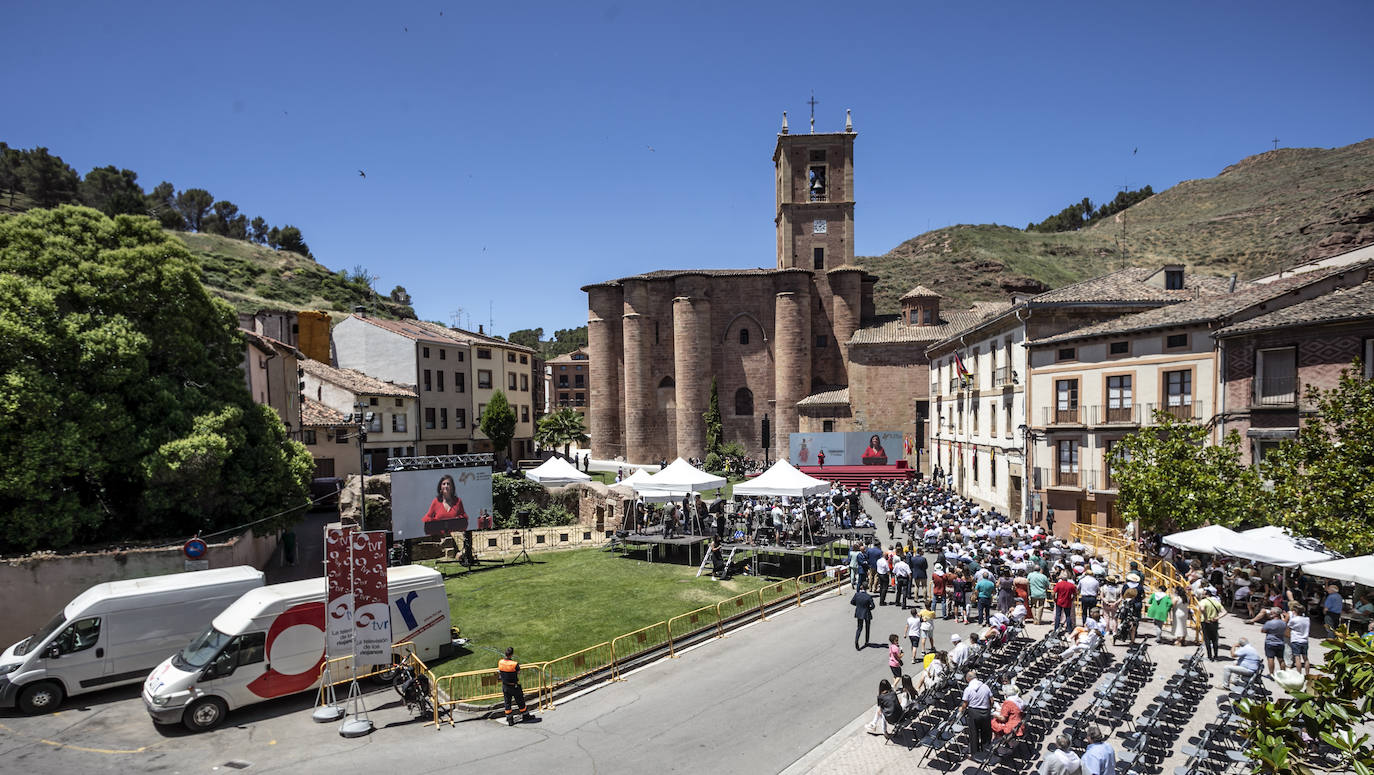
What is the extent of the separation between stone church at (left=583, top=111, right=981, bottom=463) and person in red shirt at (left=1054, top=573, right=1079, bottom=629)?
40183 mm

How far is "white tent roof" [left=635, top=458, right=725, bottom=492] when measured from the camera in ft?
77.5

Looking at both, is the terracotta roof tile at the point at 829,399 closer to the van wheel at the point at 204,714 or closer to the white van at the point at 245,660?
the white van at the point at 245,660

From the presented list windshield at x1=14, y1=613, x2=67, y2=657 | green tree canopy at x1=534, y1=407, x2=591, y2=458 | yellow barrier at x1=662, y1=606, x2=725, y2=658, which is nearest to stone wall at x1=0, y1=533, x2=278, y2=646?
windshield at x1=14, y1=613, x2=67, y2=657

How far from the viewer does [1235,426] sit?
20.7 m

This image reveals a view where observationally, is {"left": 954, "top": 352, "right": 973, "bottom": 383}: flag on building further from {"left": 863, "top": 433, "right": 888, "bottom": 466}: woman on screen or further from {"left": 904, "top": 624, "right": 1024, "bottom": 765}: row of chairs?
{"left": 904, "top": 624, "right": 1024, "bottom": 765}: row of chairs

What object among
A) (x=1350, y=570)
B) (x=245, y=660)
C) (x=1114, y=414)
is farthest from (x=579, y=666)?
(x=1114, y=414)

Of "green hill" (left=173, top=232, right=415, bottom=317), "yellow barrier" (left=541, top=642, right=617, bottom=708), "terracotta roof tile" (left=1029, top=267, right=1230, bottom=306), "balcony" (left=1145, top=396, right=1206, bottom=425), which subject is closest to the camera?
"yellow barrier" (left=541, top=642, right=617, bottom=708)

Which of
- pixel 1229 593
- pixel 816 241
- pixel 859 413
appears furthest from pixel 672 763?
pixel 816 241

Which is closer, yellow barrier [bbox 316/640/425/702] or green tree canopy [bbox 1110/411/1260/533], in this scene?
yellow barrier [bbox 316/640/425/702]

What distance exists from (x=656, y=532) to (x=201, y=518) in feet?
41.7

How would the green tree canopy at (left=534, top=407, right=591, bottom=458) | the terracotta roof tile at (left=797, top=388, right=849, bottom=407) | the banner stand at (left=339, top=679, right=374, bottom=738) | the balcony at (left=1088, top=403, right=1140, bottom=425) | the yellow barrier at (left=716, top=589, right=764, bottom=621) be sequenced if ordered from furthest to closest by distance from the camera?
1. the terracotta roof tile at (left=797, top=388, right=849, bottom=407)
2. the green tree canopy at (left=534, top=407, right=591, bottom=458)
3. the balcony at (left=1088, top=403, right=1140, bottom=425)
4. the yellow barrier at (left=716, top=589, right=764, bottom=621)
5. the banner stand at (left=339, top=679, right=374, bottom=738)

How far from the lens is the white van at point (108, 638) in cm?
1195

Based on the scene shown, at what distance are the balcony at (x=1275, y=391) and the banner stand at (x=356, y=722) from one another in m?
23.0

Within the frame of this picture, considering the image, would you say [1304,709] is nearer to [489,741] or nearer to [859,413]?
[489,741]
